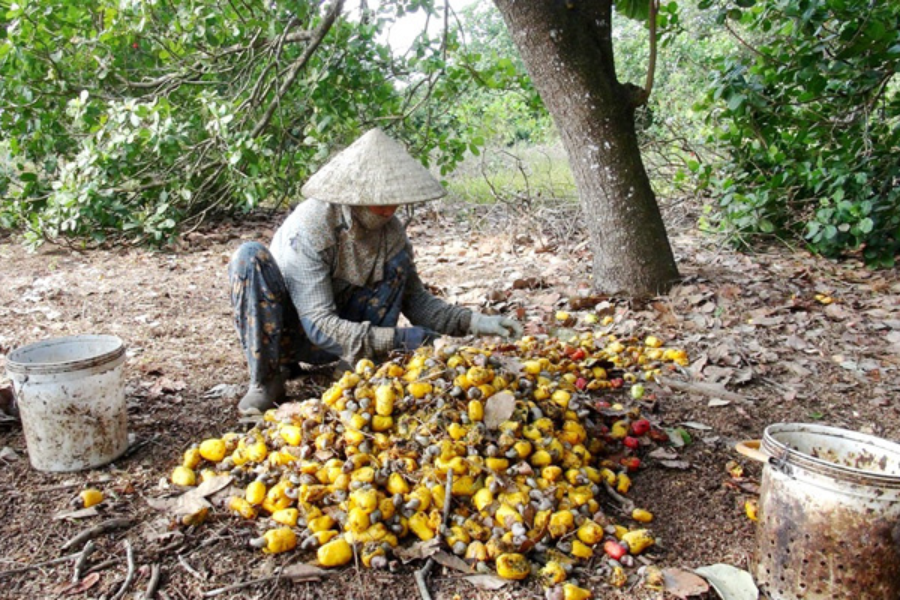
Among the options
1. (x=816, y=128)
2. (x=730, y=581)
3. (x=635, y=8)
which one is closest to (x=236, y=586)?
(x=730, y=581)

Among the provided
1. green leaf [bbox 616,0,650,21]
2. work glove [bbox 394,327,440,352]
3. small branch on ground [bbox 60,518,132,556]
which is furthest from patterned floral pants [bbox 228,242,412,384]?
green leaf [bbox 616,0,650,21]

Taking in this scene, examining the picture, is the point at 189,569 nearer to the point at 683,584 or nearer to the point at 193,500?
the point at 193,500

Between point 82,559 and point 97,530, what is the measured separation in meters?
0.12

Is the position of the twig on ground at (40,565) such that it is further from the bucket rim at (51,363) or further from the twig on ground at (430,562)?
the twig on ground at (430,562)

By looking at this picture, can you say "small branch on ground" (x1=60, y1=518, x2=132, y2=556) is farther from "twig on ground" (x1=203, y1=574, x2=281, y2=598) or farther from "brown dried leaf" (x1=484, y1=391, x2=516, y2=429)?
"brown dried leaf" (x1=484, y1=391, x2=516, y2=429)

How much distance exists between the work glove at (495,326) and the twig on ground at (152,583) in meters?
1.51

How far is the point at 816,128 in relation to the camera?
464cm

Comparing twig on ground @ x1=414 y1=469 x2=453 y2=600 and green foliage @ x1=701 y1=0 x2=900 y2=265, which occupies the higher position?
green foliage @ x1=701 y1=0 x2=900 y2=265

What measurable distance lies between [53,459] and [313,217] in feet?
4.05

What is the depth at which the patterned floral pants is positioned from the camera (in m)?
2.63

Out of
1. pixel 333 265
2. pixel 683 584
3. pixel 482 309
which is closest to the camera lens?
pixel 683 584

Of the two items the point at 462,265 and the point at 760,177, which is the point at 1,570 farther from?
the point at 760,177

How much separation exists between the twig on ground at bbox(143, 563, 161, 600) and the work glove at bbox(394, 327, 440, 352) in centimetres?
111

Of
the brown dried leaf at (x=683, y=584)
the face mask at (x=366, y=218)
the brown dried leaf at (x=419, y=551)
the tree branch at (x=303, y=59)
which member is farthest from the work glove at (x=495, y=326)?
the tree branch at (x=303, y=59)
